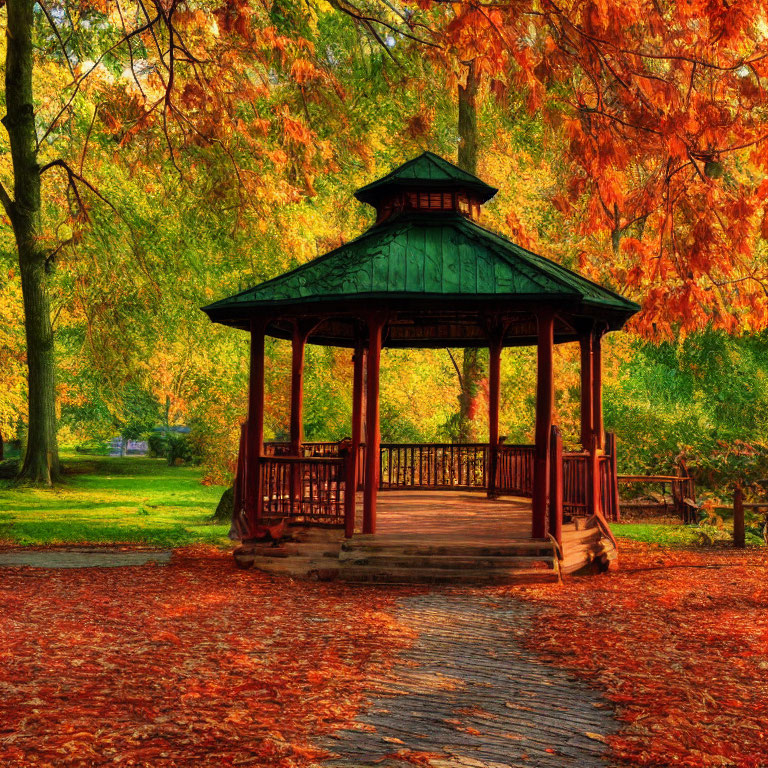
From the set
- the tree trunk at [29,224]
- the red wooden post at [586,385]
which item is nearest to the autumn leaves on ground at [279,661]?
the red wooden post at [586,385]

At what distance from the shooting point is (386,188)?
1524 centimetres

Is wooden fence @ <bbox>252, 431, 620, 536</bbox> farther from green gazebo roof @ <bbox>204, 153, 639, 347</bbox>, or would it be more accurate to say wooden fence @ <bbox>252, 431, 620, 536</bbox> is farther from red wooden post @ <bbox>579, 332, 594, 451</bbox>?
green gazebo roof @ <bbox>204, 153, 639, 347</bbox>

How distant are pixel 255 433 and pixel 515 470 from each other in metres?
5.91

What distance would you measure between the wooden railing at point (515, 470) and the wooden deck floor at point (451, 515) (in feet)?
0.74

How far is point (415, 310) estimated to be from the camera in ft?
47.9

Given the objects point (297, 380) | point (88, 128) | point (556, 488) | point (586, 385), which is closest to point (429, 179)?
point (297, 380)

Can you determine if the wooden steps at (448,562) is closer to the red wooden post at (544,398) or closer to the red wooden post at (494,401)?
the red wooden post at (544,398)

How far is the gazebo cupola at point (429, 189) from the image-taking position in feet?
49.0

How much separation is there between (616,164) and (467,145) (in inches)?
588

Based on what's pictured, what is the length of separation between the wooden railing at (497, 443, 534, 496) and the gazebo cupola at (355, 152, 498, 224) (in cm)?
464

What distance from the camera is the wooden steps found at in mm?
12445

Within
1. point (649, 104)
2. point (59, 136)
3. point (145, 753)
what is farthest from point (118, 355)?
point (145, 753)

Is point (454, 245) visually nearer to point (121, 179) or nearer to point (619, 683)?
point (619, 683)

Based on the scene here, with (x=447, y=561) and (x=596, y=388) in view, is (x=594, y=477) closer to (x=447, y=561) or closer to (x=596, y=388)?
(x=596, y=388)
